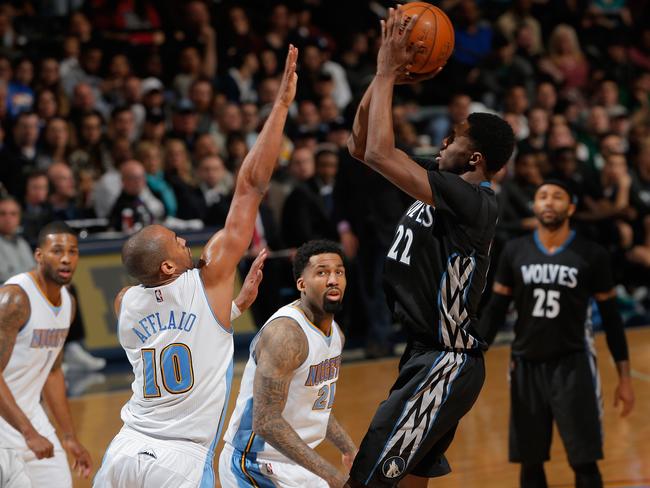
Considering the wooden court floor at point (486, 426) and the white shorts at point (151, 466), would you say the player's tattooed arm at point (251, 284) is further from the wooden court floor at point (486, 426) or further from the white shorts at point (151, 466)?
the wooden court floor at point (486, 426)

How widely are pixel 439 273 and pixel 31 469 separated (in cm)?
239

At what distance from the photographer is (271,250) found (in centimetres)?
1096

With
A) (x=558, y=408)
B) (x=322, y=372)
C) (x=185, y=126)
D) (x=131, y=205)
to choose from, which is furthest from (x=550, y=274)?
(x=185, y=126)

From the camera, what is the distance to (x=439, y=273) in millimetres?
4480

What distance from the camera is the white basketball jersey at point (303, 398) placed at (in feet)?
15.1

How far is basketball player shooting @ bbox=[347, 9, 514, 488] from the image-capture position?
4457 millimetres

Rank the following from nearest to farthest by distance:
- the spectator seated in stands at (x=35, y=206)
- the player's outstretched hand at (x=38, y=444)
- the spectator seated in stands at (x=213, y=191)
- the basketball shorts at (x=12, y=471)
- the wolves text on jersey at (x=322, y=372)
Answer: the wolves text on jersey at (x=322, y=372) → the player's outstretched hand at (x=38, y=444) → the basketball shorts at (x=12, y=471) → the spectator seated in stands at (x=35, y=206) → the spectator seated in stands at (x=213, y=191)

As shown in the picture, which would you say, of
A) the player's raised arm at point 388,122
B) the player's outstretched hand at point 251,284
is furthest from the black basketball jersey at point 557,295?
the player's raised arm at point 388,122

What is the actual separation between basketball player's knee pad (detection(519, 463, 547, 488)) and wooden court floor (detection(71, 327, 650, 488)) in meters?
0.39

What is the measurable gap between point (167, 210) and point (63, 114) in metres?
1.73

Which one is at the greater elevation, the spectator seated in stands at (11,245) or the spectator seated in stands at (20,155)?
the spectator seated in stands at (20,155)

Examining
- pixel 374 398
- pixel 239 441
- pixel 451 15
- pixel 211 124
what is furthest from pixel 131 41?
pixel 239 441

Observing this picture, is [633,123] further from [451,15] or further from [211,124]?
[211,124]

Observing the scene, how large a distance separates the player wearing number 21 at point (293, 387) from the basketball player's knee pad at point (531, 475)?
6.05 feet
